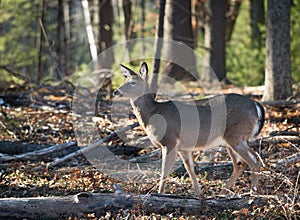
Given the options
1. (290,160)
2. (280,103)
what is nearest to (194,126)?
(290,160)

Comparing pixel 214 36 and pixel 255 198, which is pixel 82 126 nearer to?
pixel 255 198

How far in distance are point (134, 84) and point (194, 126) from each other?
0.98 m

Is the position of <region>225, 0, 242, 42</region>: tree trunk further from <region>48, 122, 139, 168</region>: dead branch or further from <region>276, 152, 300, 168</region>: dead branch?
<region>276, 152, 300, 168</region>: dead branch

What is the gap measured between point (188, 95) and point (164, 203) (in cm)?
670

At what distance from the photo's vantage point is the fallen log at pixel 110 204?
570 centimetres

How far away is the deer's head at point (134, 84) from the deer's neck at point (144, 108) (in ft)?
0.22

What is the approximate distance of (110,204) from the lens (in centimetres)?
583

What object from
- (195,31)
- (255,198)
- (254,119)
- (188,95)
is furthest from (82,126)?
(195,31)

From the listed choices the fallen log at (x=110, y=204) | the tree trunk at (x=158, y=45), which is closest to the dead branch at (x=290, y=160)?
the fallen log at (x=110, y=204)

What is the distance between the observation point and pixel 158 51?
12.6 metres

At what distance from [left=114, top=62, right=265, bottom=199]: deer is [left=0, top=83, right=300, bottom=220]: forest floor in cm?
26

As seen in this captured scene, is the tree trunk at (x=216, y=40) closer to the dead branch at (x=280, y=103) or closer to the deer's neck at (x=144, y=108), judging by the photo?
the dead branch at (x=280, y=103)

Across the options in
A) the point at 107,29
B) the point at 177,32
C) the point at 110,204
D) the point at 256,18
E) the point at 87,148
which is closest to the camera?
the point at 110,204

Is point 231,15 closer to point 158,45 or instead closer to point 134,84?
point 158,45
